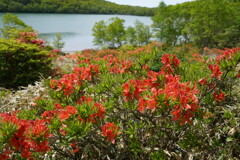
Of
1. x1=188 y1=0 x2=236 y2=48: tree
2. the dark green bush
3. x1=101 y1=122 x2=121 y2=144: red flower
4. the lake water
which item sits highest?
x1=188 y1=0 x2=236 y2=48: tree

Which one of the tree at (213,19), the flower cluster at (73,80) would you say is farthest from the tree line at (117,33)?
the flower cluster at (73,80)

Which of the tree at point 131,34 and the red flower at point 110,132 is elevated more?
the red flower at point 110,132

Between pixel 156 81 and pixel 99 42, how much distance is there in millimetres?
22309

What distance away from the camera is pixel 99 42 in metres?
23.0

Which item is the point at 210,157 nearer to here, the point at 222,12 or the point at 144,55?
the point at 144,55

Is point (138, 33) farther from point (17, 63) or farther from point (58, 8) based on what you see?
point (58, 8)

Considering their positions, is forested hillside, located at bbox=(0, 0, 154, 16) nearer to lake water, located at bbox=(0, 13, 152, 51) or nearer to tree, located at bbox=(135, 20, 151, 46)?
lake water, located at bbox=(0, 13, 152, 51)

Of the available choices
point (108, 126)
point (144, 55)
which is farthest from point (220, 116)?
point (108, 126)

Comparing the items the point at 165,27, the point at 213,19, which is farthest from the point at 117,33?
the point at 213,19

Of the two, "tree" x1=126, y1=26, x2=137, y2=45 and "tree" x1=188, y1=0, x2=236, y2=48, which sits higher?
"tree" x1=188, y1=0, x2=236, y2=48

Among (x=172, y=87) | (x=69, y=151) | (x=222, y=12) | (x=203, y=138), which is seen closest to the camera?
(x=172, y=87)

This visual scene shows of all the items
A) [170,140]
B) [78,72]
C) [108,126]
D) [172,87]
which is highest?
[172,87]

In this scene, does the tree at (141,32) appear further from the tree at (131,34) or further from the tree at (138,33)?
the tree at (131,34)

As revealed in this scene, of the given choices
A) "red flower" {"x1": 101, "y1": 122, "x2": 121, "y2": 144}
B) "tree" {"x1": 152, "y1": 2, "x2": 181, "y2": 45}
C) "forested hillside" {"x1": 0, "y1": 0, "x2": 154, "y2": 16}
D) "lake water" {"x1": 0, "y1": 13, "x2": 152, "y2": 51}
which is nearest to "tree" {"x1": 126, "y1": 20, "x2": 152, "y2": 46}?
"tree" {"x1": 152, "y1": 2, "x2": 181, "y2": 45}
